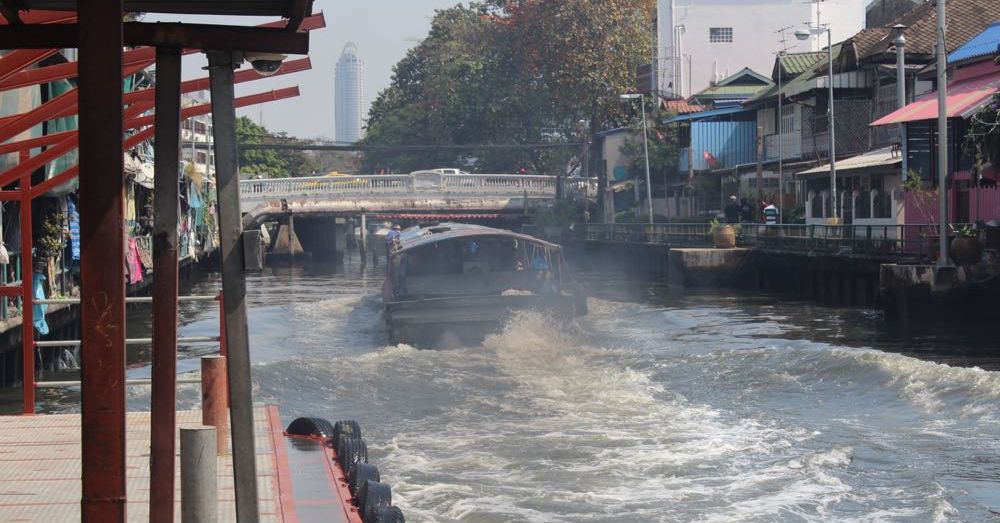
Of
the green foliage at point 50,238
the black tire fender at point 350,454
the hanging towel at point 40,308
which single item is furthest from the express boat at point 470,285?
the black tire fender at point 350,454

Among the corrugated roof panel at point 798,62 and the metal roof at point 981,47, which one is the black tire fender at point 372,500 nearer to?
the metal roof at point 981,47

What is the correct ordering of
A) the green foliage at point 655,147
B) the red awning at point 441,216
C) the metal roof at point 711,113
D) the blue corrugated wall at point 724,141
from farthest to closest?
the red awning at point 441,216 → the green foliage at point 655,147 → the metal roof at point 711,113 → the blue corrugated wall at point 724,141

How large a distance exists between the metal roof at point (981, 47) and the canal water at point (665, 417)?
7.17 meters

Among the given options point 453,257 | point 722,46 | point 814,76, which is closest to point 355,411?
point 453,257

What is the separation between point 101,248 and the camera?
3.88 metres

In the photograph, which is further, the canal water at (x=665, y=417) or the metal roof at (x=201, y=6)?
the canal water at (x=665, y=417)

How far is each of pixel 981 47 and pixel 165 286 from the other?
87.2ft

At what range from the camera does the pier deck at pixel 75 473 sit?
6805mm

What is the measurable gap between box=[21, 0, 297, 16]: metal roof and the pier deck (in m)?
2.52

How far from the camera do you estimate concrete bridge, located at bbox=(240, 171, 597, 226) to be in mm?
55219

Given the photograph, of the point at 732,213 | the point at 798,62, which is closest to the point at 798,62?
the point at 798,62

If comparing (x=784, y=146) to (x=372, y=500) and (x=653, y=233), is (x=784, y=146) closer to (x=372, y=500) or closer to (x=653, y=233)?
(x=653, y=233)

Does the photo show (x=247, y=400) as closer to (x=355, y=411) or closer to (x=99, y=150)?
(x=99, y=150)

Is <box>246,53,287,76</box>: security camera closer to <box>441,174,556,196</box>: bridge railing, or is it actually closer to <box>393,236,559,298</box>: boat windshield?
<box>393,236,559,298</box>: boat windshield
